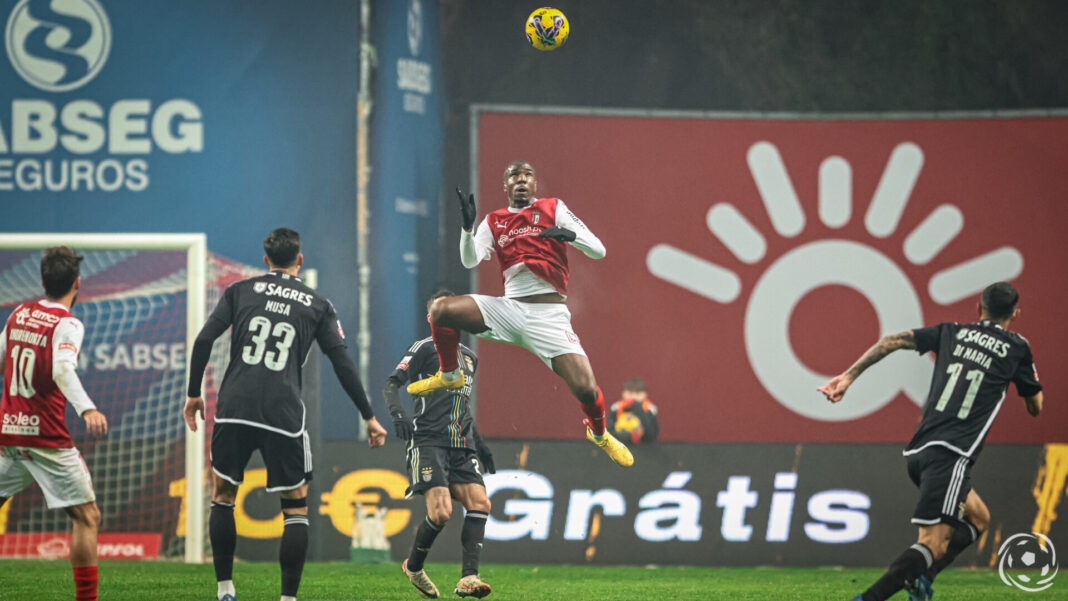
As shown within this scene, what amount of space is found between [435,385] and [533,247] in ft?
3.40

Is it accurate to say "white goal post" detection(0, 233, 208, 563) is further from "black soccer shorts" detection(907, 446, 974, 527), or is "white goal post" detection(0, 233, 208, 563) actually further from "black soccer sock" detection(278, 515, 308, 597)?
"black soccer shorts" detection(907, 446, 974, 527)

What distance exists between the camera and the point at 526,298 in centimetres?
695

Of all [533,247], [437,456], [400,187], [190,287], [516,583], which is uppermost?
[400,187]

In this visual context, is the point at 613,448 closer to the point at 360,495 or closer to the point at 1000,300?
the point at 1000,300

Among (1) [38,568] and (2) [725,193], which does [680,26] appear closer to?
(2) [725,193]

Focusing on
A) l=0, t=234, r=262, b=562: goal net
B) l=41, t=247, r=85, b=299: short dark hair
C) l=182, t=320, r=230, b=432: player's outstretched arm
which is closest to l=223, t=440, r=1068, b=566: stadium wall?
l=0, t=234, r=262, b=562: goal net

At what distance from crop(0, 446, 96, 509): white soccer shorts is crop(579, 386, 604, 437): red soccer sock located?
9.14ft

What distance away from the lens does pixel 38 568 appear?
29.7 feet

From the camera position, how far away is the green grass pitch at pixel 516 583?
7723 millimetres

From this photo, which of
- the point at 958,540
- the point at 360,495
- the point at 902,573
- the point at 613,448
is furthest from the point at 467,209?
the point at 360,495

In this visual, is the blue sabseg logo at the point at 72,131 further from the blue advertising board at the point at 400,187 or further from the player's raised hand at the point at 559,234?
the player's raised hand at the point at 559,234

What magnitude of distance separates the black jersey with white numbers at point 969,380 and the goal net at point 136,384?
5.90 m

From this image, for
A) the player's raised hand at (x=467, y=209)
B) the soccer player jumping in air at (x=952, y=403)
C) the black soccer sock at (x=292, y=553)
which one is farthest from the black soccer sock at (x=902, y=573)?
the player's raised hand at (x=467, y=209)
